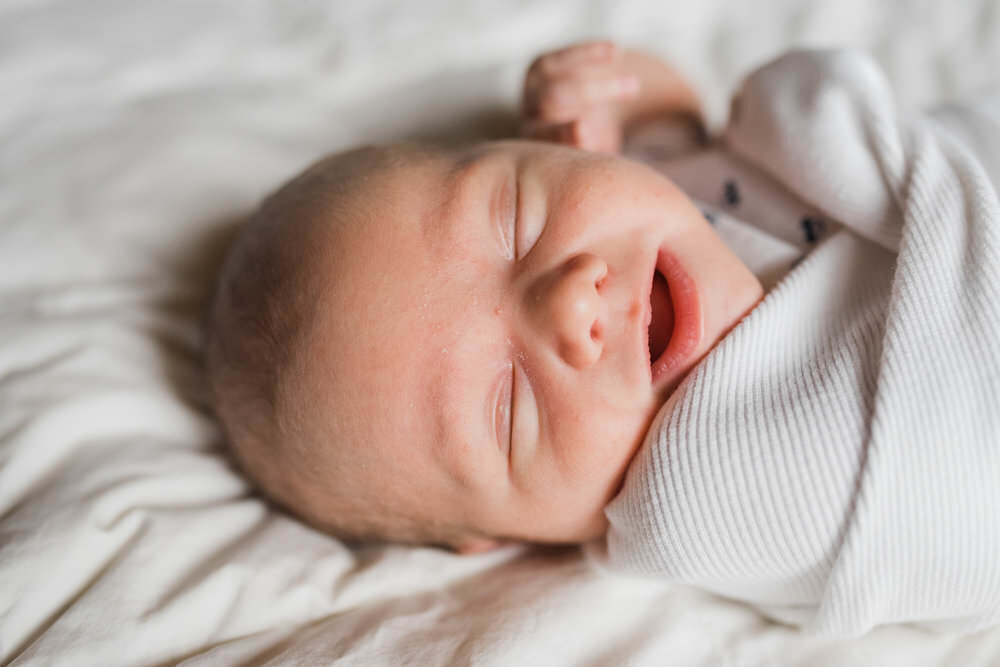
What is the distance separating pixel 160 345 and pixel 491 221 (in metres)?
0.58

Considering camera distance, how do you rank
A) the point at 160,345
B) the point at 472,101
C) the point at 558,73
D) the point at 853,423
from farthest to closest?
the point at 472,101 → the point at 558,73 → the point at 160,345 → the point at 853,423

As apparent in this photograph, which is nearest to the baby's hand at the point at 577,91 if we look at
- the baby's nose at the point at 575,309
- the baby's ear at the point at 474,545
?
the baby's nose at the point at 575,309

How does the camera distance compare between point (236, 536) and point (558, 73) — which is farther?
point (558, 73)

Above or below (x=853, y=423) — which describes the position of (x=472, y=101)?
above

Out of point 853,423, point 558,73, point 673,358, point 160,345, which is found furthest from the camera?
point 558,73

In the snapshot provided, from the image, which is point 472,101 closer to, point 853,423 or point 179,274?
point 179,274

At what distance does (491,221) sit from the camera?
98 centimetres

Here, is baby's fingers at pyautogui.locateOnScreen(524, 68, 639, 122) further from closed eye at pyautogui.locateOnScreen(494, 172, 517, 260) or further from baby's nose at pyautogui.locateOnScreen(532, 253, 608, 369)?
baby's nose at pyautogui.locateOnScreen(532, 253, 608, 369)

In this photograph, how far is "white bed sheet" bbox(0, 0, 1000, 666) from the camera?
92cm

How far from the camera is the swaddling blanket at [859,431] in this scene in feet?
2.60

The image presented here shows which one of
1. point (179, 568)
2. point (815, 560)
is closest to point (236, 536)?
point (179, 568)

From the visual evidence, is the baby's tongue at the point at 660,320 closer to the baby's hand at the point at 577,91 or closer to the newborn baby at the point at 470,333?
the newborn baby at the point at 470,333

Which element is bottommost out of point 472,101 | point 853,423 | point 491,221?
point 853,423

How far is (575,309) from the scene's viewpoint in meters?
0.88
